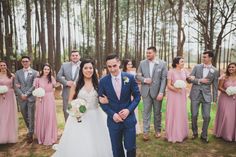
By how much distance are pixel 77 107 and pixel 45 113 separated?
7.84 ft

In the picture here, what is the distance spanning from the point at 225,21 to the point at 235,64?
28.5 feet

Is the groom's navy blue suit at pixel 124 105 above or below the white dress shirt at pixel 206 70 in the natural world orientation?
below

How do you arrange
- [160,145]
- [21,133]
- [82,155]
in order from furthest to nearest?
[21,133] < [160,145] < [82,155]

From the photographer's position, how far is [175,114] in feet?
22.9

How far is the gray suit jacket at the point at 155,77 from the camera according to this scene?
6.90m

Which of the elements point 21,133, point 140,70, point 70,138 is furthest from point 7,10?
point 70,138

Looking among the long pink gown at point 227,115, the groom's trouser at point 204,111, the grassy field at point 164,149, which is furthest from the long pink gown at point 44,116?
the long pink gown at point 227,115

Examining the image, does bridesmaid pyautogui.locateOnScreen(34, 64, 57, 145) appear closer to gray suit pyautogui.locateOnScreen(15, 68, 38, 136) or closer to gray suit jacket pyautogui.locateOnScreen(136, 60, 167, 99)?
gray suit pyautogui.locateOnScreen(15, 68, 38, 136)

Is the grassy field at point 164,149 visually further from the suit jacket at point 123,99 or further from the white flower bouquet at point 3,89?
the suit jacket at point 123,99

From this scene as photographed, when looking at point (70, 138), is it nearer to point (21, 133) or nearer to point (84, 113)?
point (84, 113)

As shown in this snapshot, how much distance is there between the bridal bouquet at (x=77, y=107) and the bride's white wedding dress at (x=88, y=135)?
9.7 inches

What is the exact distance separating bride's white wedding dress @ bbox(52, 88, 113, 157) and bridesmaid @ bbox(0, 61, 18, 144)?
2.29 m

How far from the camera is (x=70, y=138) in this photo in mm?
5293

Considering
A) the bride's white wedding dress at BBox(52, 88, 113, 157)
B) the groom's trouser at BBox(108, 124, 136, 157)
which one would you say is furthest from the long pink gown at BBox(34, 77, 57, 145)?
the groom's trouser at BBox(108, 124, 136, 157)
